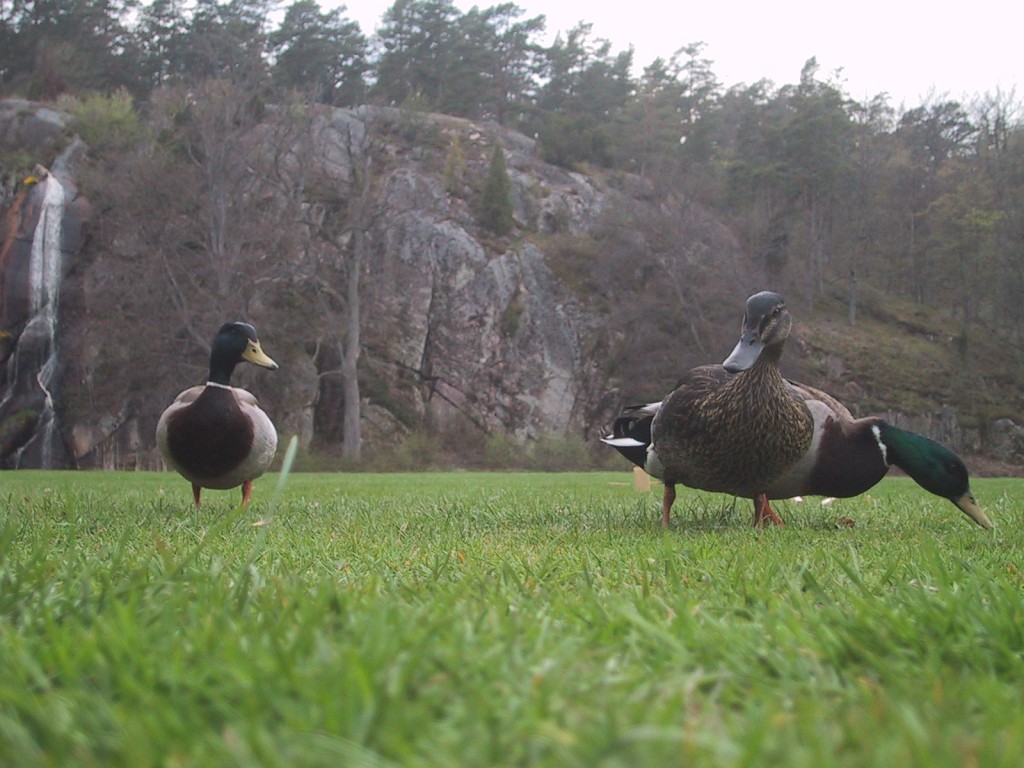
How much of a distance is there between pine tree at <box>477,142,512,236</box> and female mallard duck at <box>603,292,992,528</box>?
34.0 meters

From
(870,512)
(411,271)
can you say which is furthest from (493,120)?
(870,512)

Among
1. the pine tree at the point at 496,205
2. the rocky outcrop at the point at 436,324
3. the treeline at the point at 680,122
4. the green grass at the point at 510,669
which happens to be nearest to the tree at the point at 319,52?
the treeline at the point at 680,122

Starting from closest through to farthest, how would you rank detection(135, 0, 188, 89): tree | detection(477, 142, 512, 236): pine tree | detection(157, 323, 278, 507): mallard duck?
1. detection(157, 323, 278, 507): mallard duck
2. detection(477, 142, 512, 236): pine tree
3. detection(135, 0, 188, 89): tree

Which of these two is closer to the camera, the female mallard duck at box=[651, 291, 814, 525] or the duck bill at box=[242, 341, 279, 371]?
the female mallard duck at box=[651, 291, 814, 525]

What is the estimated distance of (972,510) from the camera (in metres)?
4.52

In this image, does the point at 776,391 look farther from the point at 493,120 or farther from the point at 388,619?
the point at 493,120

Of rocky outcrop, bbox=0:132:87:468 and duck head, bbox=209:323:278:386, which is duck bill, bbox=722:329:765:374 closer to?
duck head, bbox=209:323:278:386

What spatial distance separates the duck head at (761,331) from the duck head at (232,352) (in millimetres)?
3098

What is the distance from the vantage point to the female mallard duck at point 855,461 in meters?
4.62

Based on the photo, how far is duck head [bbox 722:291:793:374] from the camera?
4.30 metres

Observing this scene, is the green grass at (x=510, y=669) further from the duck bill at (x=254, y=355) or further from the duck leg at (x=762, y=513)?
the duck bill at (x=254, y=355)

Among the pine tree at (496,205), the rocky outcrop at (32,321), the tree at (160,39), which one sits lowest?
the rocky outcrop at (32,321)

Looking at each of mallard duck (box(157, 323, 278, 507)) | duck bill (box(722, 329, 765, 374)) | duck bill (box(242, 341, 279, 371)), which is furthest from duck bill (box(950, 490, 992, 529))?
duck bill (box(242, 341, 279, 371))

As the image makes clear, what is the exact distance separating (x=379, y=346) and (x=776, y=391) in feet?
99.3
